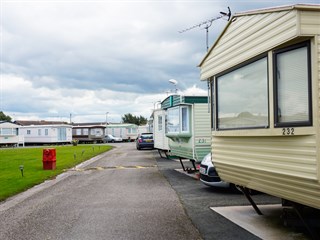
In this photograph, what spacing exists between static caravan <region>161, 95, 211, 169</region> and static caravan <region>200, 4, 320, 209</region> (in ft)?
20.8

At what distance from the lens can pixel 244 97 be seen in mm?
6234

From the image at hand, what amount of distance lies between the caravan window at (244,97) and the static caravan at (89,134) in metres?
55.4

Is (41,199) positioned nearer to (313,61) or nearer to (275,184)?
(275,184)

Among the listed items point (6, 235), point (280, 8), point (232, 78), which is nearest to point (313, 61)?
point (280, 8)

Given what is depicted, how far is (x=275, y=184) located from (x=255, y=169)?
491mm

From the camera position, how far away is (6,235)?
654 centimetres

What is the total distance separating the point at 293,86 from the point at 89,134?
5895 cm

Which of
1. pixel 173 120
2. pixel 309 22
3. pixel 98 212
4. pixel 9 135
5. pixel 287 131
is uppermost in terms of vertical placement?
pixel 309 22

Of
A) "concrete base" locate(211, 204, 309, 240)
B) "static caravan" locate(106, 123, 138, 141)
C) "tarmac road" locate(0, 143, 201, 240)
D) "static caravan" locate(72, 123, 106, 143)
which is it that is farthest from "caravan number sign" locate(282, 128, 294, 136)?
"static caravan" locate(106, 123, 138, 141)

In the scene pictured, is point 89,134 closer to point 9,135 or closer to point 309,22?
point 9,135

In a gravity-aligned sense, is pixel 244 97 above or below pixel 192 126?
above

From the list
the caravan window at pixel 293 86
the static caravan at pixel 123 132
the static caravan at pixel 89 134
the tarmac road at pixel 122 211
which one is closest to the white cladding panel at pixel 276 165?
the caravan window at pixel 293 86

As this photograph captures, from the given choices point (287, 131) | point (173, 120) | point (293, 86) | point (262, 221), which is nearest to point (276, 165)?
point (287, 131)

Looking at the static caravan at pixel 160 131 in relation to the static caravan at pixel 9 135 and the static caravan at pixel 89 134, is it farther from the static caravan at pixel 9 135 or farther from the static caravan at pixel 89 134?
the static caravan at pixel 89 134
